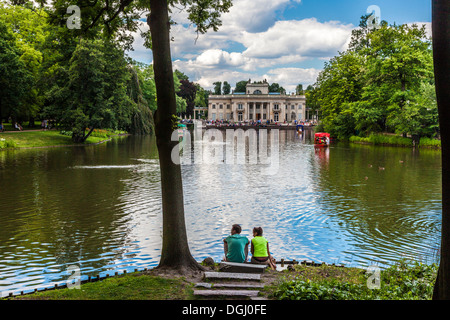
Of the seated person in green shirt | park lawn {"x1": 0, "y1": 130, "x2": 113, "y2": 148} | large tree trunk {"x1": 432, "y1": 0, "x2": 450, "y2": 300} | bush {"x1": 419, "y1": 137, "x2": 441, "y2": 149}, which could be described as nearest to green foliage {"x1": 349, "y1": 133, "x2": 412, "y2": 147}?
bush {"x1": 419, "y1": 137, "x2": 441, "y2": 149}

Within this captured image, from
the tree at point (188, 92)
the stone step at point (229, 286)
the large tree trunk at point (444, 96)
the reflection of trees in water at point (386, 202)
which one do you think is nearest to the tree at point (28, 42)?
the reflection of trees in water at point (386, 202)

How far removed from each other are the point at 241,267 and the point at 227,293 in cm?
149

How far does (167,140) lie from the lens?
27.6 ft

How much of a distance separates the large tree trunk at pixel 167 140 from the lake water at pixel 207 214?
6.70 feet

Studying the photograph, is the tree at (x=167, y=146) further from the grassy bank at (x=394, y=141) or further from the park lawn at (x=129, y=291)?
the grassy bank at (x=394, y=141)

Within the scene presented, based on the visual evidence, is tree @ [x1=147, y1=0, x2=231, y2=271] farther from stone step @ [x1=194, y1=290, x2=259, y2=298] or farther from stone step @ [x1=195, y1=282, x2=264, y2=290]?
stone step @ [x1=194, y1=290, x2=259, y2=298]

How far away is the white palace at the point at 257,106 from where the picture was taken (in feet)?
495

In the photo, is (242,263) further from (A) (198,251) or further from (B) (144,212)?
(B) (144,212)

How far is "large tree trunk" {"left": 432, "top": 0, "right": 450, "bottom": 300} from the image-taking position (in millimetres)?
5387

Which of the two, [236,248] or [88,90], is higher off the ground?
[88,90]

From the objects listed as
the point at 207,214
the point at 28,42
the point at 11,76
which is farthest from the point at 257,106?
the point at 207,214

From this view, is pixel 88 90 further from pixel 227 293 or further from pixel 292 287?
pixel 292 287

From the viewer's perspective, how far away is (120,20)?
474 inches

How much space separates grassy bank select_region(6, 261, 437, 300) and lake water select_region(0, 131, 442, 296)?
223cm
